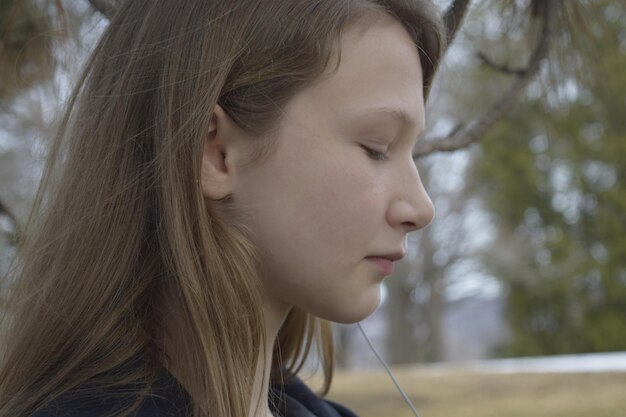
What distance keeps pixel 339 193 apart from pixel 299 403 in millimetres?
546

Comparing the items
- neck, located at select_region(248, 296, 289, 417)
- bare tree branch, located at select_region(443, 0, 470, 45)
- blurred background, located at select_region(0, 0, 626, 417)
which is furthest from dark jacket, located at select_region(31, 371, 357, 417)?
bare tree branch, located at select_region(443, 0, 470, 45)

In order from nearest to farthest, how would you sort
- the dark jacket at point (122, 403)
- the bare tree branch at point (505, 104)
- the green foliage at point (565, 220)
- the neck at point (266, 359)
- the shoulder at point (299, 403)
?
the dark jacket at point (122, 403)
the neck at point (266, 359)
the shoulder at point (299, 403)
the bare tree branch at point (505, 104)
the green foliage at point (565, 220)

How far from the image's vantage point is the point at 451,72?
203 centimetres

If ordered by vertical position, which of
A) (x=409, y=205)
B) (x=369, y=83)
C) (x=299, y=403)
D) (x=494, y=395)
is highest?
(x=369, y=83)

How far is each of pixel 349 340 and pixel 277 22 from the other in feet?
49.2

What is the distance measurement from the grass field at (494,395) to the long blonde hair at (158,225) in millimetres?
2123

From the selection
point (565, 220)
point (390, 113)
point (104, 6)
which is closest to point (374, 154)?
point (390, 113)

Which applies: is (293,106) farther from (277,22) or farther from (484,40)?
(484,40)

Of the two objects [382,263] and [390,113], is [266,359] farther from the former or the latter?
[390,113]

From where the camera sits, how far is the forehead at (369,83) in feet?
4.14

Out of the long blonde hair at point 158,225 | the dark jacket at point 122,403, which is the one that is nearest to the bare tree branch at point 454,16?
the long blonde hair at point 158,225

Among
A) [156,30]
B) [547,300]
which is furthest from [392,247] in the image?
[547,300]

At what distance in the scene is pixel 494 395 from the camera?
4.64 meters

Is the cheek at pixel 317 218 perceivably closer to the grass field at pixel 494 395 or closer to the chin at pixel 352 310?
the chin at pixel 352 310
